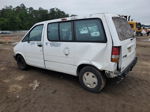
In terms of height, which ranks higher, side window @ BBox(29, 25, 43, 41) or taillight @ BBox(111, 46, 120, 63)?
side window @ BBox(29, 25, 43, 41)

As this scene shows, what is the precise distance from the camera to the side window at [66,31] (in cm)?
425

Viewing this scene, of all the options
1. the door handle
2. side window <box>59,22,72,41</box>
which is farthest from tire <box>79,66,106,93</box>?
side window <box>59,22,72,41</box>

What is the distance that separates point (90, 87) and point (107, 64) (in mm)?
901

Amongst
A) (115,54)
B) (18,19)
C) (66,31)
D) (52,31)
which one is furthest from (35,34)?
(18,19)

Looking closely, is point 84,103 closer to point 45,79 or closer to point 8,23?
point 45,79

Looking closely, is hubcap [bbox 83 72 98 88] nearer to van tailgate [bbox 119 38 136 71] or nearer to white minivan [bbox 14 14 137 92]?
white minivan [bbox 14 14 137 92]

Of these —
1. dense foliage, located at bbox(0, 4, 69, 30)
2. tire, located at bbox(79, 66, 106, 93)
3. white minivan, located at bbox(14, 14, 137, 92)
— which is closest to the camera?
white minivan, located at bbox(14, 14, 137, 92)

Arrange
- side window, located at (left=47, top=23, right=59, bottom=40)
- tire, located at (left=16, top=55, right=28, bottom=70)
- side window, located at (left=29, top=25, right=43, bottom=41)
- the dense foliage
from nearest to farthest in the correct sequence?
side window, located at (left=47, top=23, right=59, bottom=40)
side window, located at (left=29, top=25, right=43, bottom=41)
tire, located at (left=16, top=55, right=28, bottom=70)
the dense foliage

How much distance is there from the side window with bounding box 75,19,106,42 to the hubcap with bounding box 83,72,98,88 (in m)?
0.91

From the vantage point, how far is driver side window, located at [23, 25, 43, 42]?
16.7ft

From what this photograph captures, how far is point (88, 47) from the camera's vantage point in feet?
12.6

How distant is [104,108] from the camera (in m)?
3.38

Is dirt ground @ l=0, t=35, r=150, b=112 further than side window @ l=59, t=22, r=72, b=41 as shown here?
No

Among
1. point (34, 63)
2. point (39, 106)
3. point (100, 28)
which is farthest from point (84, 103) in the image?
point (34, 63)
